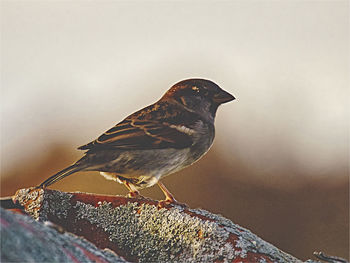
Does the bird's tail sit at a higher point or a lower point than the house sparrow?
lower

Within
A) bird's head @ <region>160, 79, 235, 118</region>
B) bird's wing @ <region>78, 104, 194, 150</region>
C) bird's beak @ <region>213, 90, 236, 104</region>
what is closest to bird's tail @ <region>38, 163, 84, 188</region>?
bird's wing @ <region>78, 104, 194, 150</region>

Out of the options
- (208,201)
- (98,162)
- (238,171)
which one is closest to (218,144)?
(238,171)

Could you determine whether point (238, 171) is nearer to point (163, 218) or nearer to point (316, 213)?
point (316, 213)

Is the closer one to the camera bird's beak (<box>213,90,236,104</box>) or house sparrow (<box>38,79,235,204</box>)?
house sparrow (<box>38,79,235,204</box>)

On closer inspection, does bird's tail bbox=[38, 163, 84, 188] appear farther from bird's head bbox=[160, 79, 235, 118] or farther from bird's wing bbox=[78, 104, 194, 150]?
bird's head bbox=[160, 79, 235, 118]

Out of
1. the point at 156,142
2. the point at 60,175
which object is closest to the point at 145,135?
the point at 156,142

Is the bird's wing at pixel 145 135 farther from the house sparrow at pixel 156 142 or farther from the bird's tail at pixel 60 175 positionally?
the bird's tail at pixel 60 175

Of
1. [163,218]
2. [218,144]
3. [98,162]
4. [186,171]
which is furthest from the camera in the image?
[218,144]

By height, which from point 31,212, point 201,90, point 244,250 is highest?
point 201,90

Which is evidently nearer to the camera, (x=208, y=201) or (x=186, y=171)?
(x=208, y=201)
